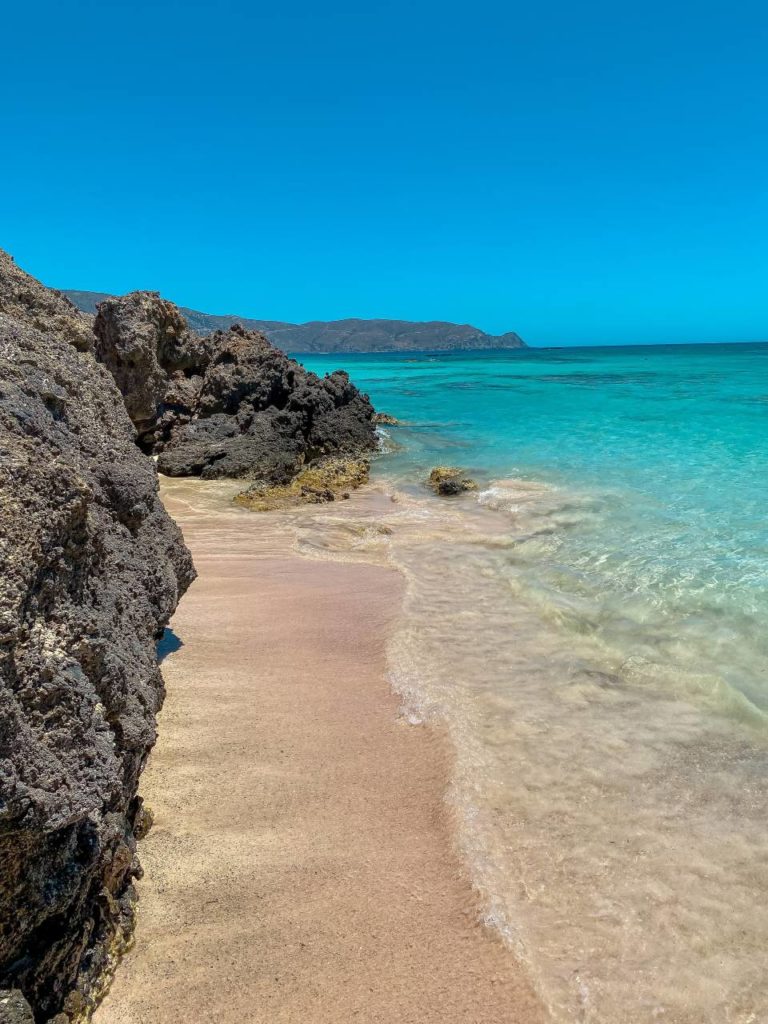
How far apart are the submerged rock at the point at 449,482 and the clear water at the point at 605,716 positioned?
0.51 meters

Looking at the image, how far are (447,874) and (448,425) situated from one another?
19701 mm

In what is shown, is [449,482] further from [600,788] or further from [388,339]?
[388,339]

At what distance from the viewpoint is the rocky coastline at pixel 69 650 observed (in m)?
1.64

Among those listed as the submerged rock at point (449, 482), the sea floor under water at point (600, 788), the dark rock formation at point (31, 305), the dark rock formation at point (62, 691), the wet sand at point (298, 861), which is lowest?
the sea floor under water at point (600, 788)

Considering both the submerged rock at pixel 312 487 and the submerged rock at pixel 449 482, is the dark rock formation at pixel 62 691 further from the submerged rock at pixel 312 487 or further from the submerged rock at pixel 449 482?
the submerged rock at pixel 449 482

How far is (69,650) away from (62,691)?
0.48 feet

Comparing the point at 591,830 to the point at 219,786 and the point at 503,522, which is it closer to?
the point at 219,786

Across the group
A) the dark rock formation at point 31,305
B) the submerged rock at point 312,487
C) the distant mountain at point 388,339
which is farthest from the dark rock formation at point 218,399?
the distant mountain at point 388,339

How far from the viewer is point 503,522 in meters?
Answer: 8.93

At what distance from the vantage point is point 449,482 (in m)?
11.1

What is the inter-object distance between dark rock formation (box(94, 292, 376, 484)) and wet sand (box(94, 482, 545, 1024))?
717cm

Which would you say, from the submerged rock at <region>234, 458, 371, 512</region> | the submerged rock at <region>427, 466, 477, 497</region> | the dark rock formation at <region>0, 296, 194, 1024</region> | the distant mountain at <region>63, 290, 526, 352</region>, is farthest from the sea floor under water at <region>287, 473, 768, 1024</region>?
the distant mountain at <region>63, 290, 526, 352</region>

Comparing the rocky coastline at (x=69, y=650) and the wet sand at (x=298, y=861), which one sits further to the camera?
the wet sand at (x=298, y=861)

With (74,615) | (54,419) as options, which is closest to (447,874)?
(74,615)
